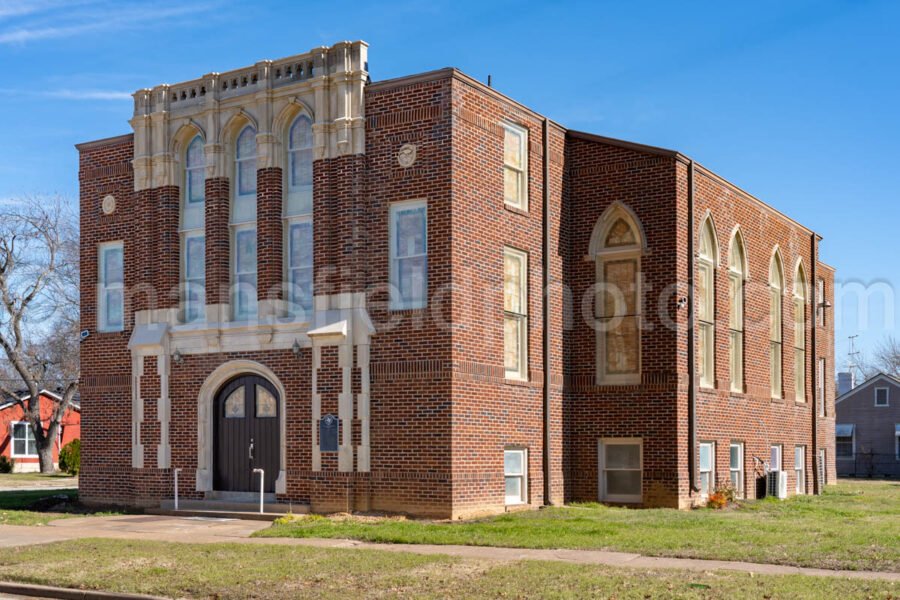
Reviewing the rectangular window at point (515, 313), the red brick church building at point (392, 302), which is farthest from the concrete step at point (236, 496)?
the rectangular window at point (515, 313)

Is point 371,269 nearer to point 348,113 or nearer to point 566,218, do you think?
point 348,113

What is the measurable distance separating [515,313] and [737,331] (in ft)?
25.2

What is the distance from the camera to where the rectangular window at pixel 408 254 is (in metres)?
20.8

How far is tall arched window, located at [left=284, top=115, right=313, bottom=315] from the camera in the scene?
72.3 feet

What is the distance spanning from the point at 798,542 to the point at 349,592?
718 cm

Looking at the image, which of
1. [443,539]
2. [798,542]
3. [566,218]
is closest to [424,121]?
[566,218]

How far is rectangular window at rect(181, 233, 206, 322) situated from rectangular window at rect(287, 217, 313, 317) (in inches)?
88.7

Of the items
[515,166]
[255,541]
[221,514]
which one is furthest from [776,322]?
[255,541]

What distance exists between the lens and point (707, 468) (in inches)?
969

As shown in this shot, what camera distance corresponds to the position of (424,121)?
2083cm

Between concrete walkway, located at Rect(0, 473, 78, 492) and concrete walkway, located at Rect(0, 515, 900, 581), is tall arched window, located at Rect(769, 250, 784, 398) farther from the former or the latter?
concrete walkway, located at Rect(0, 473, 78, 492)

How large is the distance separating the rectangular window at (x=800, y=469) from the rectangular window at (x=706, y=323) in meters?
7.61

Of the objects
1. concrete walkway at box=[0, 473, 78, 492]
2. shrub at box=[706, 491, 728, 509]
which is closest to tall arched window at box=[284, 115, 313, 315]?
shrub at box=[706, 491, 728, 509]

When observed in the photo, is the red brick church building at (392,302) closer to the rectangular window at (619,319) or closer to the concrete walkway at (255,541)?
the rectangular window at (619,319)
